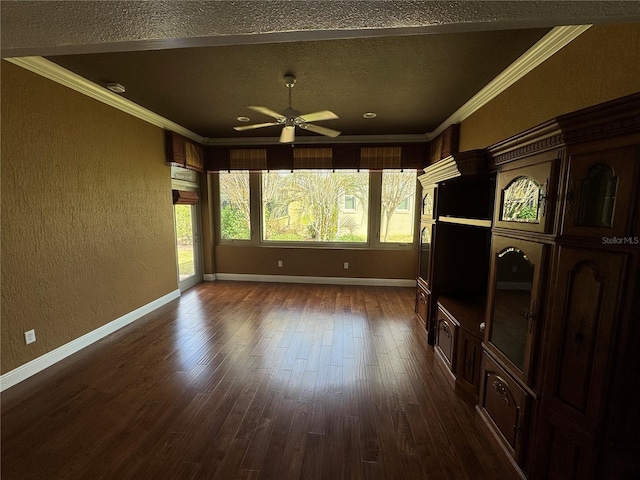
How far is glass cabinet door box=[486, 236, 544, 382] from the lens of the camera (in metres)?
1.48

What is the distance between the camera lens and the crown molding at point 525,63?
76.6 inches

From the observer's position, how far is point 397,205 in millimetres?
5379

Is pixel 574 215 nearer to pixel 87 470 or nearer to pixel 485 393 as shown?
pixel 485 393

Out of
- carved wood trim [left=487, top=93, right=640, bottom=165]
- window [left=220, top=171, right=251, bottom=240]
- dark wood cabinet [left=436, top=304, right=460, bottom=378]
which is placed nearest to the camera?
carved wood trim [left=487, top=93, right=640, bottom=165]

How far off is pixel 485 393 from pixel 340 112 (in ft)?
11.4

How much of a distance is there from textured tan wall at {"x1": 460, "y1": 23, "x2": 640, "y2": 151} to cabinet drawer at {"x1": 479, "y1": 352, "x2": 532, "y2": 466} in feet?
5.85

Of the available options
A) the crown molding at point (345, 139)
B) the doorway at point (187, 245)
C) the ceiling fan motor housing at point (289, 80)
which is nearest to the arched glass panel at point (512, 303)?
the ceiling fan motor housing at point (289, 80)

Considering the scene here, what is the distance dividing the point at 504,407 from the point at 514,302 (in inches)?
26.1

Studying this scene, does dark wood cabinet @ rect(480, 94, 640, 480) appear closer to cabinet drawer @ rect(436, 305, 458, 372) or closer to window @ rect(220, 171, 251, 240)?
cabinet drawer @ rect(436, 305, 458, 372)

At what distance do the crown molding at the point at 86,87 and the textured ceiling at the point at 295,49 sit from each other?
0.10 meters

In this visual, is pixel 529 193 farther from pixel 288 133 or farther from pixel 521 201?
pixel 288 133

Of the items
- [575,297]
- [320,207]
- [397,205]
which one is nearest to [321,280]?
[320,207]

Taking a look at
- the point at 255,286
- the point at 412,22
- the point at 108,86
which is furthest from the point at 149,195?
the point at 412,22

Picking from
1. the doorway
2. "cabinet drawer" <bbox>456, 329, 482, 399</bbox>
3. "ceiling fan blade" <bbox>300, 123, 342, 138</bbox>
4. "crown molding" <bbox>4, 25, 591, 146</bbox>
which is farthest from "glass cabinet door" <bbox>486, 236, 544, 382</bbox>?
the doorway
